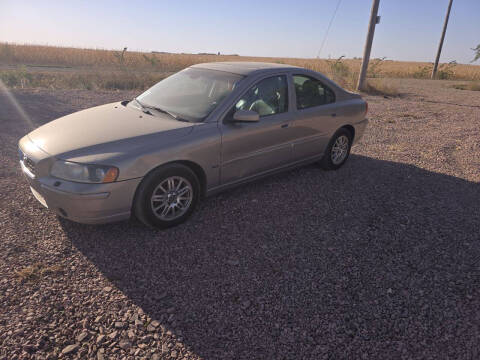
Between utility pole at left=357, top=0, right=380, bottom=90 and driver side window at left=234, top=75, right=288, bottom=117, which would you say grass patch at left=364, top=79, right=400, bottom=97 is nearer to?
utility pole at left=357, top=0, right=380, bottom=90

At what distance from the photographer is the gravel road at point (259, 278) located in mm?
2365

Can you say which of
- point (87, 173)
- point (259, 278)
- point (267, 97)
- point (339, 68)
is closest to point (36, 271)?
point (87, 173)

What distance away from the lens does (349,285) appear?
Result: 2959 mm

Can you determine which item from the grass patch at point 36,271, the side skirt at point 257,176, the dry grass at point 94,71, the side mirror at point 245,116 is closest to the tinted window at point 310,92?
the side skirt at point 257,176

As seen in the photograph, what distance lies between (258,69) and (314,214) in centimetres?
193

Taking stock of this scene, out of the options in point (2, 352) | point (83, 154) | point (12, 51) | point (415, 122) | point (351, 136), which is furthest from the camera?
point (12, 51)

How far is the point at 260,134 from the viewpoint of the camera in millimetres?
4191

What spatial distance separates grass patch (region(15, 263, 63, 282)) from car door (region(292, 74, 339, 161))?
315cm

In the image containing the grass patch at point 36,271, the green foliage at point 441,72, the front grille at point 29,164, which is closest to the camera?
the grass patch at point 36,271

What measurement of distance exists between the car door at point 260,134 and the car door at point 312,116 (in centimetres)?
18

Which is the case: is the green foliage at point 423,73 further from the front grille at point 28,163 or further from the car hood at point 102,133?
the front grille at point 28,163

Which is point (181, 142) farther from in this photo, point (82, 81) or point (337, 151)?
point (82, 81)

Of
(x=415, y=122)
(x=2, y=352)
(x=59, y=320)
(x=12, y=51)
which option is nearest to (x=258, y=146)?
(x=59, y=320)

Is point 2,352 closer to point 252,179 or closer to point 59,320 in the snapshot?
point 59,320
